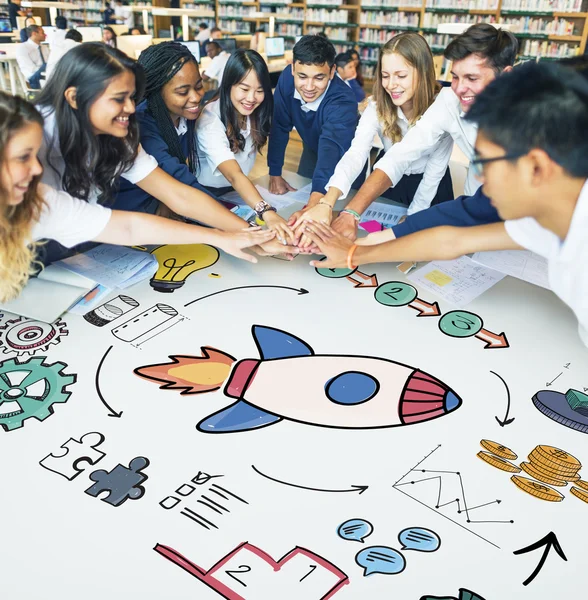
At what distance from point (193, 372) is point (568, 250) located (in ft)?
2.86

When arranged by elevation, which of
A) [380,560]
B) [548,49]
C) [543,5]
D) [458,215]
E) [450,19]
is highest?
[543,5]

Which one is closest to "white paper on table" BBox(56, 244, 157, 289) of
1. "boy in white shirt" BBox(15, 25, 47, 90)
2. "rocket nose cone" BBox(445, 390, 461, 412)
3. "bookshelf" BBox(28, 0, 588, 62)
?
"rocket nose cone" BBox(445, 390, 461, 412)

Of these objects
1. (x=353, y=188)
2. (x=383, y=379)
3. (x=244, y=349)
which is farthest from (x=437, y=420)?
(x=353, y=188)

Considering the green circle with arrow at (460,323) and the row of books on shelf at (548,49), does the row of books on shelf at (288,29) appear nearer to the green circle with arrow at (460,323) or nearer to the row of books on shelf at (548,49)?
the row of books on shelf at (548,49)

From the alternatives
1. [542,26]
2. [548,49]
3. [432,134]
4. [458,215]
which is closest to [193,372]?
[458,215]

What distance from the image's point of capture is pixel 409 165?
233 cm

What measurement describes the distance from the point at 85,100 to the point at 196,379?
0.83m

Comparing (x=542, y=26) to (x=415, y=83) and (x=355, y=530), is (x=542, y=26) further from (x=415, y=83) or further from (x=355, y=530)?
(x=355, y=530)

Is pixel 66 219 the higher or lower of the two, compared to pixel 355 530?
higher

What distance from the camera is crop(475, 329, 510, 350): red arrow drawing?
1489 millimetres


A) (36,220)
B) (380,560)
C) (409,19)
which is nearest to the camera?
(380,560)

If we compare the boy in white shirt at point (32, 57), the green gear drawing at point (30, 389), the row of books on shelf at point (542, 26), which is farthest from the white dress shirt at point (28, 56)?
the green gear drawing at point (30, 389)

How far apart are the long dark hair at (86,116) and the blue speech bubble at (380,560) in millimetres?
1292

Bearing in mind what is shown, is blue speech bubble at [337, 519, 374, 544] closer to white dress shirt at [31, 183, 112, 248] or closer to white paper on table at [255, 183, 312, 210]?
white dress shirt at [31, 183, 112, 248]
